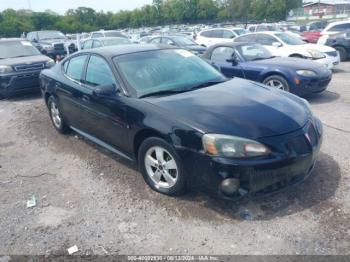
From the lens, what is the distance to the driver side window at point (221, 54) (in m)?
8.29

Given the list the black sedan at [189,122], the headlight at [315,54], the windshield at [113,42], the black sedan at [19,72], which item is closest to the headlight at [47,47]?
the windshield at [113,42]

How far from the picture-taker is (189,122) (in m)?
3.31

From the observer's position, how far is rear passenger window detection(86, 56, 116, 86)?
167 inches

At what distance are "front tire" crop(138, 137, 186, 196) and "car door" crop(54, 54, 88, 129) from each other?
1.54 meters

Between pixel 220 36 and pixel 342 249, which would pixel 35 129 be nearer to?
pixel 342 249

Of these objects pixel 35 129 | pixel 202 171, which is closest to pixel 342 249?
pixel 202 171

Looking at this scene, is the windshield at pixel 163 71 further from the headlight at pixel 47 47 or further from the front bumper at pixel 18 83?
the headlight at pixel 47 47

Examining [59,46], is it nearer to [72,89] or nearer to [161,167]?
[72,89]

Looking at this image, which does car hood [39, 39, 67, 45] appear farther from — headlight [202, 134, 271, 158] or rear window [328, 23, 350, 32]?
headlight [202, 134, 271, 158]

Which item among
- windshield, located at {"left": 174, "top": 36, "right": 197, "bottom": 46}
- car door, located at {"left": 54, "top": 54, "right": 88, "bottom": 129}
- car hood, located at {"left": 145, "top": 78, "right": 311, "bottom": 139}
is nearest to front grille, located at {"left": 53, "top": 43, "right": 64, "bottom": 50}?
windshield, located at {"left": 174, "top": 36, "right": 197, "bottom": 46}

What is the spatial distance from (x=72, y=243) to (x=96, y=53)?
8.51 ft

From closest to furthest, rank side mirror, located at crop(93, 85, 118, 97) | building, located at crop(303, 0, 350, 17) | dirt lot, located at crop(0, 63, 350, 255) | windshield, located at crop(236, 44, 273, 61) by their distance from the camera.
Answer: dirt lot, located at crop(0, 63, 350, 255) < side mirror, located at crop(93, 85, 118, 97) < windshield, located at crop(236, 44, 273, 61) < building, located at crop(303, 0, 350, 17)

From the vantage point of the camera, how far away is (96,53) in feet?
15.3

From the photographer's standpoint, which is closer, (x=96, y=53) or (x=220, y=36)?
(x=96, y=53)
